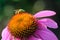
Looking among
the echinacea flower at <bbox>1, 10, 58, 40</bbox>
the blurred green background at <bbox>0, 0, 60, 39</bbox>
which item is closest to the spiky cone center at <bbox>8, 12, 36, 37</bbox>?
the echinacea flower at <bbox>1, 10, 58, 40</bbox>

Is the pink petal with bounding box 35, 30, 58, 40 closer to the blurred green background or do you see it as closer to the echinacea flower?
the echinacea flower

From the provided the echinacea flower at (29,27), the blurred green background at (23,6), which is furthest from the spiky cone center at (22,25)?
the blurred green background at (23,6)

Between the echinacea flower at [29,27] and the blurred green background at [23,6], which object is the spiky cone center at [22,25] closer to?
the echinacea flower at [29,27]

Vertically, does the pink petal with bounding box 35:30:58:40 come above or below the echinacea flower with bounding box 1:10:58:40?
below

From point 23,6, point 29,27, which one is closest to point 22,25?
point 29,27

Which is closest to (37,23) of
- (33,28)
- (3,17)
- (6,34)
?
(33,28)

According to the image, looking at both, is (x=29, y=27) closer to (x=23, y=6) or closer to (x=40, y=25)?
(x=40, y=25)
